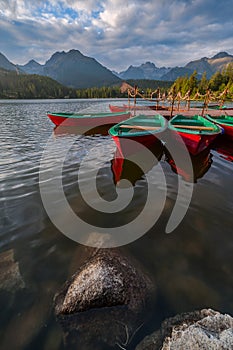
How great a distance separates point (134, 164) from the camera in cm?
1102

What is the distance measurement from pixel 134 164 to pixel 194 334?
9077 mm

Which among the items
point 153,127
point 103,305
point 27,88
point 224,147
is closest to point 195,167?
point 153,127

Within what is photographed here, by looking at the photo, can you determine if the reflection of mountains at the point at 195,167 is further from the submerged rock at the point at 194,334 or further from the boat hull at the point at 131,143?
the submerged rock at the point at 194,334

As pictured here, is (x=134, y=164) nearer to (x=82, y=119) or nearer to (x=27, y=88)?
(x=82, y=119)

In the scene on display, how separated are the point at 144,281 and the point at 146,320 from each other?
2.39 feet

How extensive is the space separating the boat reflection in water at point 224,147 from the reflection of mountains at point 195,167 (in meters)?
1.14

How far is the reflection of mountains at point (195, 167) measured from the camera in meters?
9.42

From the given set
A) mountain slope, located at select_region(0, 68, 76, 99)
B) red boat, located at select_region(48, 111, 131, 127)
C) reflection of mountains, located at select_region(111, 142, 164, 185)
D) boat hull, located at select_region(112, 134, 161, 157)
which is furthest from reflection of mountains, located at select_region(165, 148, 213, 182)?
mountain slope, located at select_region(0, 68, 76, 99)

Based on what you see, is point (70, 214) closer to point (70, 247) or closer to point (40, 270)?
point (70, 247)

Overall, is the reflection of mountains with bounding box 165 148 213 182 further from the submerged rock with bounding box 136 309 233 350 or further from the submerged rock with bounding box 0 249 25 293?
the submerged rock with bounding box 0 249 25 293

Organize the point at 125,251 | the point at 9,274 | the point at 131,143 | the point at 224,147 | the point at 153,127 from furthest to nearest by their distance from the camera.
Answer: the point at 224,147 < the point at 153,127 < the point at 131,143 < the point at 125,251 < the point at 9,274

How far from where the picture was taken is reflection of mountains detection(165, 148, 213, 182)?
9422 millimetres

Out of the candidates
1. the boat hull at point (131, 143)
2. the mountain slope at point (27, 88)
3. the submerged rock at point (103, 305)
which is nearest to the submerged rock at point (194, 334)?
the submerged rock at point (103, 305)

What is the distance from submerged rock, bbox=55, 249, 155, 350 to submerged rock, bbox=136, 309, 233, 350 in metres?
0.39
